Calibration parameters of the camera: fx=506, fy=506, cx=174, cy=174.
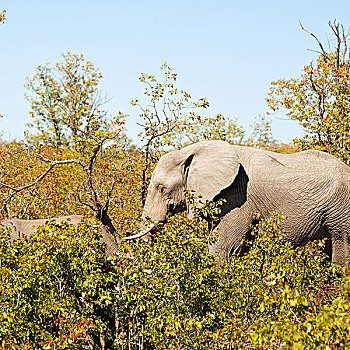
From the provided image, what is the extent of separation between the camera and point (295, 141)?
13.3 meters

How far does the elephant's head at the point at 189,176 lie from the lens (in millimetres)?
8594

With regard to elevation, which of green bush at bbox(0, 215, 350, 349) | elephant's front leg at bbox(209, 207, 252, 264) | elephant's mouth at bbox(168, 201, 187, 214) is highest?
green bush at bbox(0, 215, 350, 349)

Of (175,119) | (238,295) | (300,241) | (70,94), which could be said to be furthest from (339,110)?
(70,94)

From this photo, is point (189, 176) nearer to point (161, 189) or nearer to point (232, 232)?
point (161, 189)

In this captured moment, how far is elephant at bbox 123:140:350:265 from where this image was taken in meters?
8.43

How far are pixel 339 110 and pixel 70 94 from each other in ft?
64.7

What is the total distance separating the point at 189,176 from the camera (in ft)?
29.0

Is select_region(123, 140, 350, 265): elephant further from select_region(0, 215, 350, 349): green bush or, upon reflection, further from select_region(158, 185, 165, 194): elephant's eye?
select_region(0, 215, 350, 349): green bush

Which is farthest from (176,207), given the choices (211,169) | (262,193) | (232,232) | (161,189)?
(262,193)

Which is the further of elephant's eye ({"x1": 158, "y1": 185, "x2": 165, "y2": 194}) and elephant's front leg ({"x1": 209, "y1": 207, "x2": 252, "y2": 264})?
elephant's eye ({"x1": 158, "y1": 185, "x2": 165, "y2": 194})

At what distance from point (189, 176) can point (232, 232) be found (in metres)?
1.26

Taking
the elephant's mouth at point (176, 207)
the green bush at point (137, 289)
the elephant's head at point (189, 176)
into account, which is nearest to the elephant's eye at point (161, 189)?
the elephant's head at point (189, 176)

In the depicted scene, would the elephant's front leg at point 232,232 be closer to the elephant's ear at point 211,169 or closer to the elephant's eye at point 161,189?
the elephant's ear at point 211,169

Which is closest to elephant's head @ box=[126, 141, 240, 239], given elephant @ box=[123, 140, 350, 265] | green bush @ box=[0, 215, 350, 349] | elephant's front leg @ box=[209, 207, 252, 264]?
elephant @ box=[123, 140, 350, 265]
